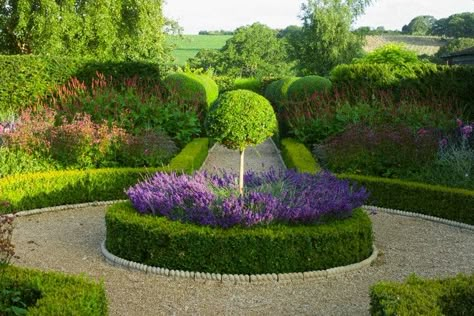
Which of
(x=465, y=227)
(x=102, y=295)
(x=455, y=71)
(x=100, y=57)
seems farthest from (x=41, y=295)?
(x=100, y=57)

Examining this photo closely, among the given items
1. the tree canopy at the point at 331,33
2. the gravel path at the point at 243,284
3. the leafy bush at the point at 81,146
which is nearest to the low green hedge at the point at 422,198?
the gravel path at the point at 243,284

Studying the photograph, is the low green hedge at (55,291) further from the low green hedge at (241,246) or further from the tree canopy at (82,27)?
the tree canopy at (82,27)

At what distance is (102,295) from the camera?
4.28 metres

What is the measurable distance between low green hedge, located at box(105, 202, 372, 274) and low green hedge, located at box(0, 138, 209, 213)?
9.40ft

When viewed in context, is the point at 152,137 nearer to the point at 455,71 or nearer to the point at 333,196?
the point at 333,196

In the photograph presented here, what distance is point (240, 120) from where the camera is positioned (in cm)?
678

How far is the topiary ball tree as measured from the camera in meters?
6.80

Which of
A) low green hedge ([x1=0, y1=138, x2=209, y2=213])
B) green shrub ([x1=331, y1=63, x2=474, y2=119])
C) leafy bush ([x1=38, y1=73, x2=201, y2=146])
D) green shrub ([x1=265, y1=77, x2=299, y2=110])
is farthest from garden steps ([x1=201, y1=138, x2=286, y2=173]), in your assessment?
green shrub ([x1=331, y1=63, x2=474, y2=119])

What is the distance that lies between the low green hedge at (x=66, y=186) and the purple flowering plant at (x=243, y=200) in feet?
6.63

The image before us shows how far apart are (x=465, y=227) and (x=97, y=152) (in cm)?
583

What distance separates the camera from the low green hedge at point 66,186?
8.58 meters

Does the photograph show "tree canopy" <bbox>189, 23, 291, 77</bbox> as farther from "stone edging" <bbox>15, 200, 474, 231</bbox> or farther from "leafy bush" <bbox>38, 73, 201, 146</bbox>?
"stone edging" <bbox>15, 200, 474, 231</bbox>

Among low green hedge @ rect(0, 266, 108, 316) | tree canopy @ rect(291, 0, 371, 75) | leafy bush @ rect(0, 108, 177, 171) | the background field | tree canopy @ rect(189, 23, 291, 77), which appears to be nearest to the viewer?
low green hedge @ rect(0, 266, 108, 316)

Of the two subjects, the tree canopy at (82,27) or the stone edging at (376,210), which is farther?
the tree canopy at (82,27)
